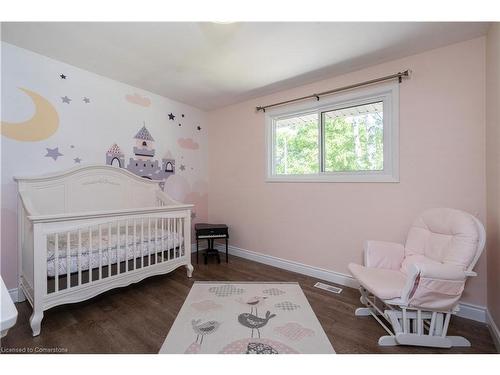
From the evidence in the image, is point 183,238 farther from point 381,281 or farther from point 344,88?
point 344,88

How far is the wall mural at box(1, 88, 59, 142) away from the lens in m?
1.88

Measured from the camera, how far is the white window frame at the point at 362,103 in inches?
80.9

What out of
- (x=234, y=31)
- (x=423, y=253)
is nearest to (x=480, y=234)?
(x=423, y=253)

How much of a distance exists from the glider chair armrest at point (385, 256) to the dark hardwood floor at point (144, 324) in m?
0.42

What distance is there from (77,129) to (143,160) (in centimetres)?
72

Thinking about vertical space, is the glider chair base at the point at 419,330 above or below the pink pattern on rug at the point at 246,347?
above

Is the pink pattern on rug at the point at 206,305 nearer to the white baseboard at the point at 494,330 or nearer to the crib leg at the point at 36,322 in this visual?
the crib leg at the point at 36,322

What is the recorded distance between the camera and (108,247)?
1.89 meters

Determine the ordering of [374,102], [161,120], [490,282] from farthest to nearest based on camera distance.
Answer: [161,120], [374,102], [490,282]

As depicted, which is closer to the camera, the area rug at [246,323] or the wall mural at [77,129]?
the area rug at [246,323]

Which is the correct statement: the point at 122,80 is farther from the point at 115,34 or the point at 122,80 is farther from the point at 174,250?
the point at 174,250

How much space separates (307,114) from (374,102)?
0.72 m

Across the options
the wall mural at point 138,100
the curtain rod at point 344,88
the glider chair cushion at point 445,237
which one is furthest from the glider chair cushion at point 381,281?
the wall mural at point 138,100
